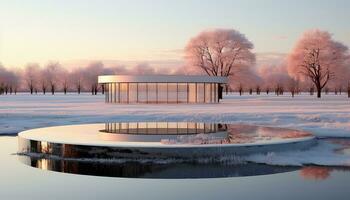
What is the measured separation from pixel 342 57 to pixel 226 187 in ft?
224

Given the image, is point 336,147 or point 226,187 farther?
point 336,147

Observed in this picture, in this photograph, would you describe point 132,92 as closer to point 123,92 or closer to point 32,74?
point 123,92

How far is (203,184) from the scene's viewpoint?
34.2ft

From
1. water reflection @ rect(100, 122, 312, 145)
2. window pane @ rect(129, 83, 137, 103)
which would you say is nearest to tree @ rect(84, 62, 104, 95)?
window pane @ rect(129, 83, 137, 103)

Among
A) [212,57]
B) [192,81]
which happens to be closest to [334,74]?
[212,57]

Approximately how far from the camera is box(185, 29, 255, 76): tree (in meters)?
70.9

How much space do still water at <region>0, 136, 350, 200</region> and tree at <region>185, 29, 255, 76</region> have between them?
2315 inches

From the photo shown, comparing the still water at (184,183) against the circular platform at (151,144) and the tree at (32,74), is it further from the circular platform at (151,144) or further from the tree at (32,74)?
the tree at (32,74)

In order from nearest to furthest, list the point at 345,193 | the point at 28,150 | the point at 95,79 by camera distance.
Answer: the point at 345,193 < the point at 28,150 < the point at 95,79

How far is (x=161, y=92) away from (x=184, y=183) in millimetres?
40123

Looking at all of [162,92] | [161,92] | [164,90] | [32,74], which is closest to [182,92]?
[164,90]

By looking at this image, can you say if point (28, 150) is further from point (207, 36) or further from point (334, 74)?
point (334, 74)

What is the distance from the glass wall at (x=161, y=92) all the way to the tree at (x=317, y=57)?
26.7m

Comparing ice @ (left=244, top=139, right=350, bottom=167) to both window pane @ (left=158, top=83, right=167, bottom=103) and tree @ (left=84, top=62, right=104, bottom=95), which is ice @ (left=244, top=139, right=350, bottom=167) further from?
tree @ (left=84, top=62, right=104, bottom=95)
